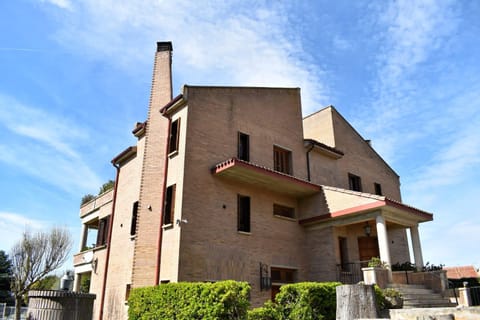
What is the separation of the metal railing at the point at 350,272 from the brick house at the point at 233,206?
0.18ft

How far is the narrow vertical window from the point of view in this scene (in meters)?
13.0

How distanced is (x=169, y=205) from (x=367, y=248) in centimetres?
957

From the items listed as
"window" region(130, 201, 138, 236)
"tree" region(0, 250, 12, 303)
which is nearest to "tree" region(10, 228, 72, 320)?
"tree" region(0, 250, 12, 303)

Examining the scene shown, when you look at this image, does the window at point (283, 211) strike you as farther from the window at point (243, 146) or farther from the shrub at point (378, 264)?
the shrub at point (378, 264)

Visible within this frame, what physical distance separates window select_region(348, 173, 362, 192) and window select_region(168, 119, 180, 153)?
1037 cm

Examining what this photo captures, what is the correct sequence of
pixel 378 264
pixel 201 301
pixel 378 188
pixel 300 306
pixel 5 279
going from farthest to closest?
pixel 5 279 → pixel 378 188 → pixel 378 264 → pixel 300 306 → pixel 201 301

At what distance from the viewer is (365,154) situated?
71.1 ft

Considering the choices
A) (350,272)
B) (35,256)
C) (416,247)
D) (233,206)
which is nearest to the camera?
(233,206)

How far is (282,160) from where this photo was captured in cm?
1691

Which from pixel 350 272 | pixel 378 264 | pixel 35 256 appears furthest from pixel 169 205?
pixel 35 256

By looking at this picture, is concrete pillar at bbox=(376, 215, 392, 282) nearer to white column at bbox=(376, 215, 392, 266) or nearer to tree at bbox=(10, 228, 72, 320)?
white column at bbox=(376, 215, 392, 266)

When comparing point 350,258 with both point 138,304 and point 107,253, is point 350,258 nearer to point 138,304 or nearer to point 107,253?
point 138,304

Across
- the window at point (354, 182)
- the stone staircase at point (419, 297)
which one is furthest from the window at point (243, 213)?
the window at point (354, 182)

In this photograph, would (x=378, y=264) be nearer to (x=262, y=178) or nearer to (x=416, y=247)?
(x=416, y=247)
